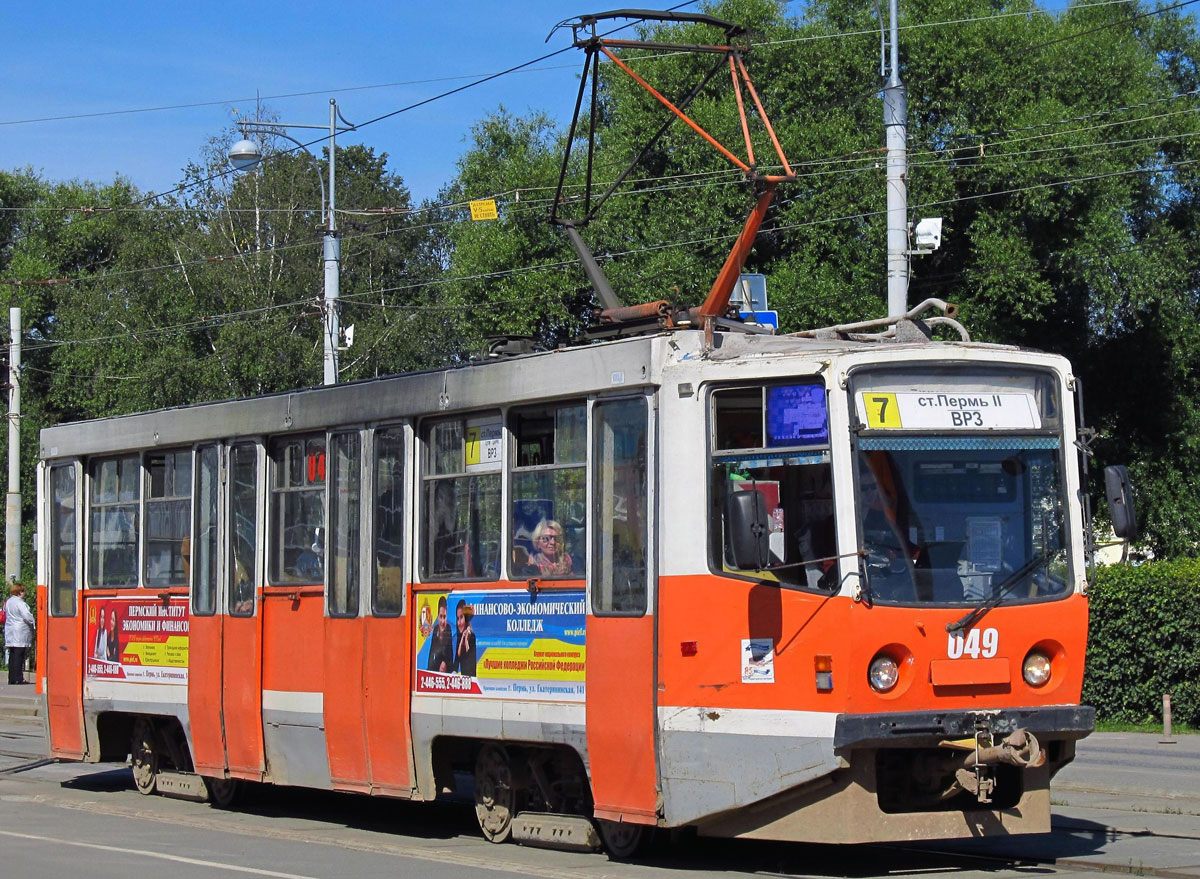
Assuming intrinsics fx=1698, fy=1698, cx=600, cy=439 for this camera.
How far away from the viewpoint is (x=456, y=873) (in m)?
9.97

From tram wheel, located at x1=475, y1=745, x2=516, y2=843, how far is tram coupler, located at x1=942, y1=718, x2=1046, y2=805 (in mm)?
3159

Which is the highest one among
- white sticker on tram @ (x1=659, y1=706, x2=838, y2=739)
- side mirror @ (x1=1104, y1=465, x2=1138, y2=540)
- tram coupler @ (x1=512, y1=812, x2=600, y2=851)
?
side mirror @ (x1=1104, y1=465, x2=1138, y2=540)

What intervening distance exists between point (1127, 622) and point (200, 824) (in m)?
12.8

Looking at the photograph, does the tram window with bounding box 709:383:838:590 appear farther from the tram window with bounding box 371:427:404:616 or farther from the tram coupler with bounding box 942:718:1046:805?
the tram window with bounding box 371:427:404:616

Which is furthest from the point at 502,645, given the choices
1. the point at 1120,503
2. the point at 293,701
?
the point at 1120,503

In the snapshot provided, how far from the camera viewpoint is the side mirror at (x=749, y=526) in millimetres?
8969

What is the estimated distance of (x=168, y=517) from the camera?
563 inches

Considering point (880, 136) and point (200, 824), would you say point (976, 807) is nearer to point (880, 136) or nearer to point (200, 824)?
point (200, 824)

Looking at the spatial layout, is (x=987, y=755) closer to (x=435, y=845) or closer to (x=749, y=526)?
(x=749, y=526)

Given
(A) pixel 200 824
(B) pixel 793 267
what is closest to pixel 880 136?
(B) pixel 793 267

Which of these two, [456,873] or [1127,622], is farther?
[1127,622]

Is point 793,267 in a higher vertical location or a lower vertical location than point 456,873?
higher

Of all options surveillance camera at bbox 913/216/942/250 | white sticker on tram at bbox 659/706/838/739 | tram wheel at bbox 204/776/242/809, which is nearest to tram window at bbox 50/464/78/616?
tram wheel at bbox 204/776/242/809

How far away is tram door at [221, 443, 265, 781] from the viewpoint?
42.9 feet
